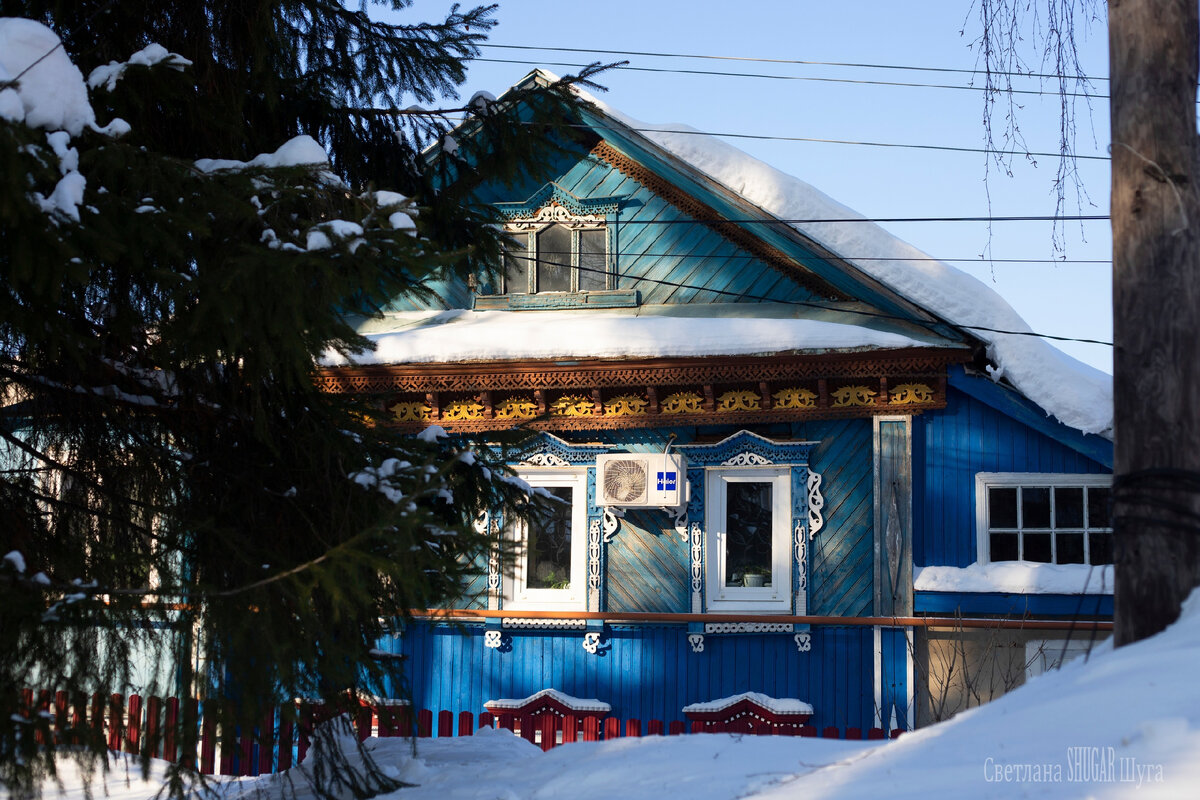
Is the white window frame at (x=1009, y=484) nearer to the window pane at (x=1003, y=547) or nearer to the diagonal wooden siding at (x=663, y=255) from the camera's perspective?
Result: the window pane at (x=1003, y=547)

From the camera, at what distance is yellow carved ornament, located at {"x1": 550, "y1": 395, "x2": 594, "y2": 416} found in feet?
36.4

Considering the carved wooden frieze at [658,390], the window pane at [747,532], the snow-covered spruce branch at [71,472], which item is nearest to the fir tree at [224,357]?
the snow-covered spruce branch at [71,472]

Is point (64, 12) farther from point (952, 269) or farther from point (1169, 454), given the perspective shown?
point (952, 269)

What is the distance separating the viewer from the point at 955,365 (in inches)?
399

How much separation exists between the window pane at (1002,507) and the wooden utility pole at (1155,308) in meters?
6.02

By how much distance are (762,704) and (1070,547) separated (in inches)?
122

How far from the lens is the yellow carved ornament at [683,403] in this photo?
35.5 feet

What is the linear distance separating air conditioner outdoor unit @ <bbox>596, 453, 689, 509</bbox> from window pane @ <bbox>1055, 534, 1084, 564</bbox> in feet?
11.1

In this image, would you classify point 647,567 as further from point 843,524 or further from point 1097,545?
point 1097,545

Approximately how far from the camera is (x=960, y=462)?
1029cm

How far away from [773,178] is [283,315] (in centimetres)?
750

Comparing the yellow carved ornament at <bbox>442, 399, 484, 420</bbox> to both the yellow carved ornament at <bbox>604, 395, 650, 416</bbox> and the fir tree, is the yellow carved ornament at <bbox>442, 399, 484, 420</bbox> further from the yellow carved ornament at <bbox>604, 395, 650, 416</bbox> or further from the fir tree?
the fir tree

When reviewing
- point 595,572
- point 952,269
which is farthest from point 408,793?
point 952,269

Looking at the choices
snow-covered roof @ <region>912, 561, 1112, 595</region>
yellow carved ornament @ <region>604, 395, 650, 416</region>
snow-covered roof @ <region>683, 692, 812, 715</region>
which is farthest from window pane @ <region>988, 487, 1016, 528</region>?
yellow carved ornament @ <region>604, 395, 650, 416</region>
